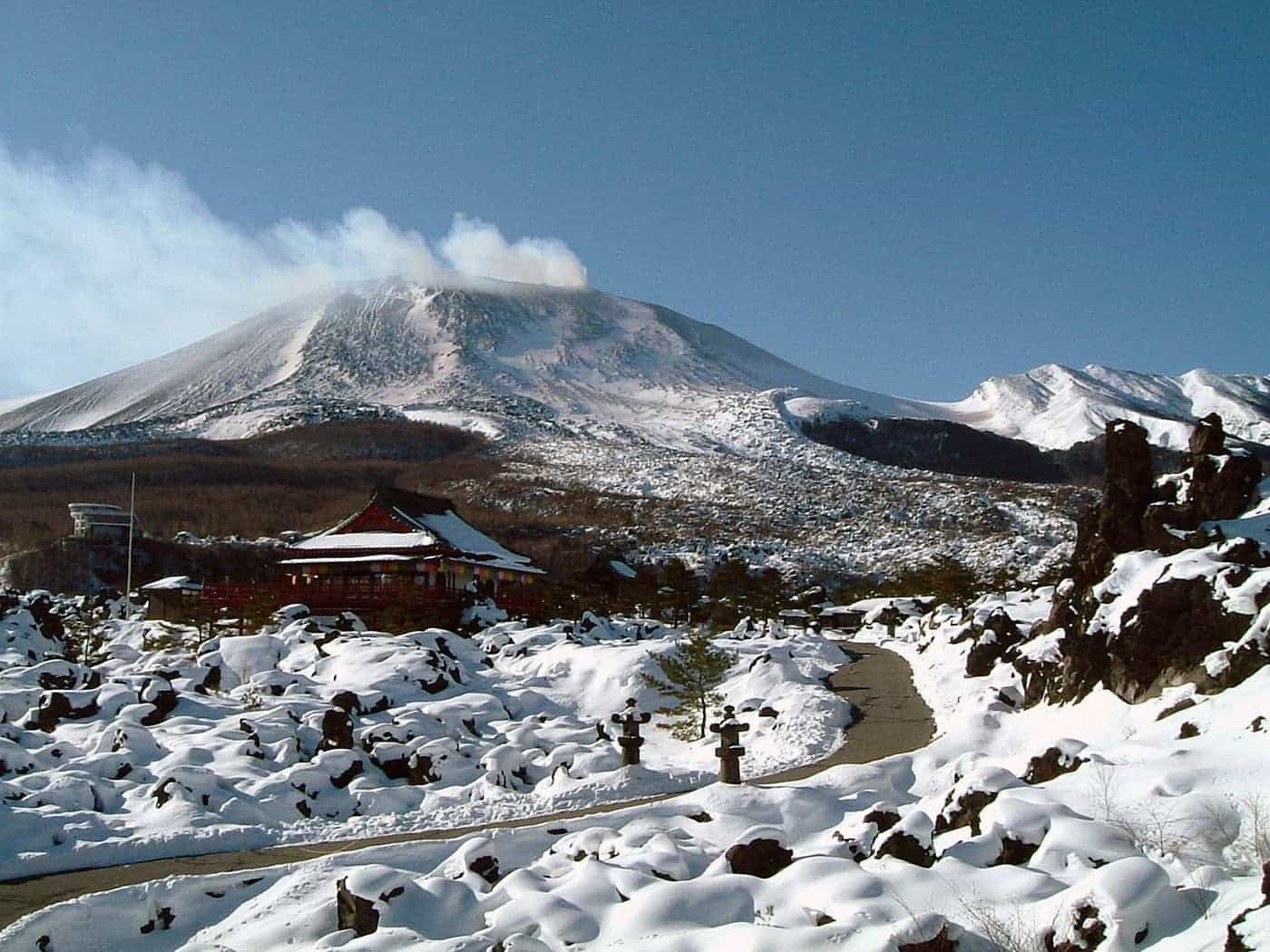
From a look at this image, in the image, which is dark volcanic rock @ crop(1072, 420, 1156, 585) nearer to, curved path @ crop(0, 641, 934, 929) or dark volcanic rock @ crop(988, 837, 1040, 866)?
curved path @ crop(0, 641, 934, 929)

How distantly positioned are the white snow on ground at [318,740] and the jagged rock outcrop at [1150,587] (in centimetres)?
438

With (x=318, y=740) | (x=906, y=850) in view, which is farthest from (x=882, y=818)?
(x=318, y=740)

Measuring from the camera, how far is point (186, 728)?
16734 mm

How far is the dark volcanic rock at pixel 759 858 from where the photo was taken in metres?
8.62

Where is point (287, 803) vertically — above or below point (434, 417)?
below

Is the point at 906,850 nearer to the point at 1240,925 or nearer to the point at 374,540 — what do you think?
the point at 1240,925

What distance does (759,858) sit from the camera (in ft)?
28.4

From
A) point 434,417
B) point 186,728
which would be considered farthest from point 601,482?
point 186,728

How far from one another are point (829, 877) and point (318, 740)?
10.5 meters

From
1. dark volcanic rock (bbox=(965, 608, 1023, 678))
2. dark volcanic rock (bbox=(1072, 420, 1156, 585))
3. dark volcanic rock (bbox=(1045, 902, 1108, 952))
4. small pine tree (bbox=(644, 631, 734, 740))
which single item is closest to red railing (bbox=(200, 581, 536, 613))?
small pine tree (bbox=(644, 631, 734, 740))

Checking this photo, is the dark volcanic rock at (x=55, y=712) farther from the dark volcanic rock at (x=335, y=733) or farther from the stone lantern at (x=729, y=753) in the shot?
the stone lantern at (x=729, y=753)

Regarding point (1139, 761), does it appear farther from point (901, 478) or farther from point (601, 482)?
point (901, 478)

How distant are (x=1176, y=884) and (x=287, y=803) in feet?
32.9

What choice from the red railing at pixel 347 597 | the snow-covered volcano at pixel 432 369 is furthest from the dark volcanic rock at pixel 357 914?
the snow-covered volcano at pixel 432 369
